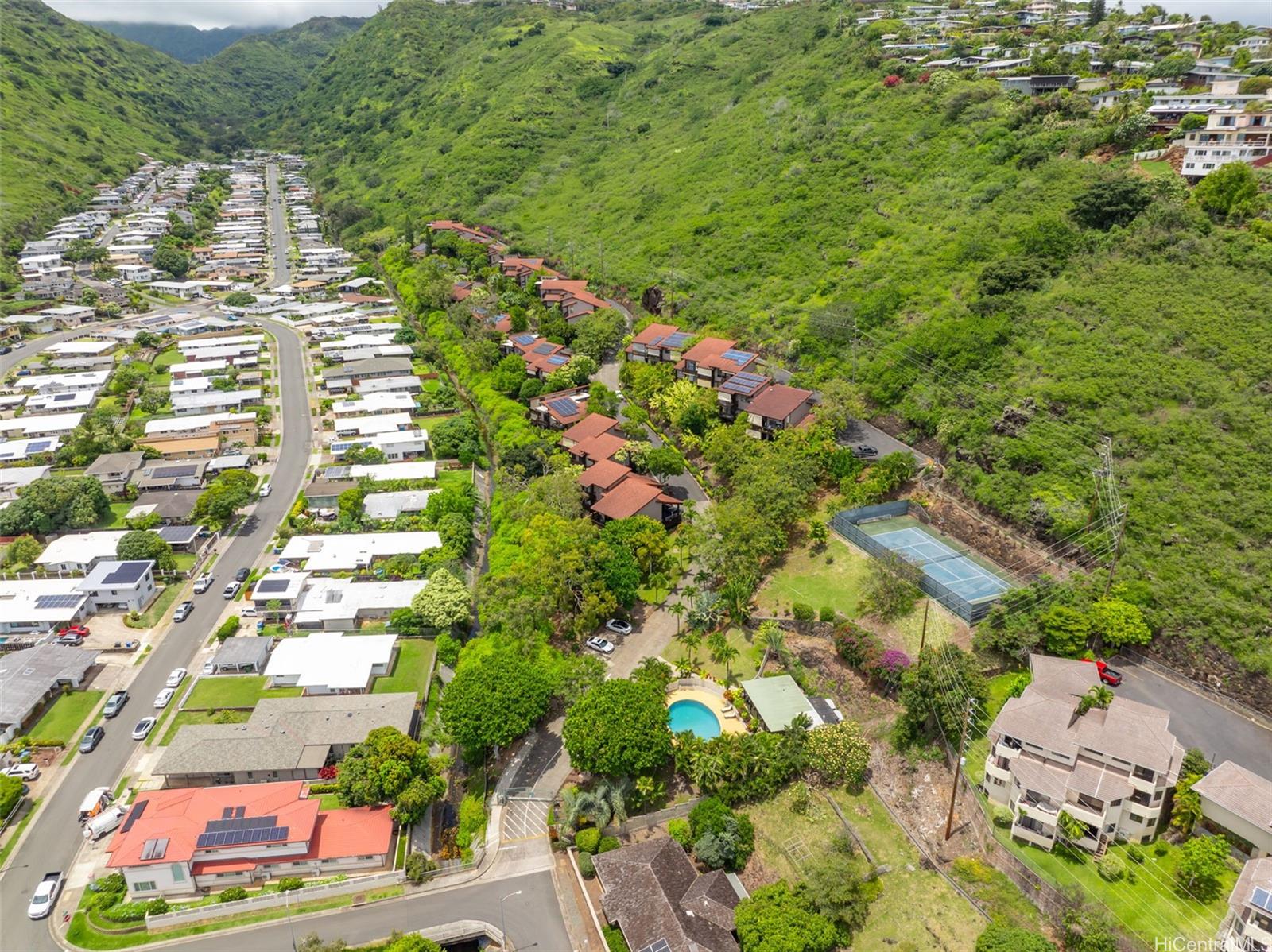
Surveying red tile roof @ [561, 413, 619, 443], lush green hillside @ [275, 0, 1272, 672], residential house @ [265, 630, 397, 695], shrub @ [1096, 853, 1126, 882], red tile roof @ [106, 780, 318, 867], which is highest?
lush green hillside @ [275, 0, 1272, 672]

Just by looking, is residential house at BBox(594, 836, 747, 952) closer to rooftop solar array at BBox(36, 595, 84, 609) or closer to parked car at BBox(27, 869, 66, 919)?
parked car at BBox(27, 869, 66, 919)

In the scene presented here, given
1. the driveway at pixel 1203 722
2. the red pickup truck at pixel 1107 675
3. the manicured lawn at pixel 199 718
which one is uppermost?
the red pickup truck at pixel 1107 675

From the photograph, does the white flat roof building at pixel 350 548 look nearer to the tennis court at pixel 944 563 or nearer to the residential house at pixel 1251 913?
the tennis court at pixel 944 563

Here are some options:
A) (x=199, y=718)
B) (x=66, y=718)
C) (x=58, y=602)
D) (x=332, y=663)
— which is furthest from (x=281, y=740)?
(x=58, y=602)

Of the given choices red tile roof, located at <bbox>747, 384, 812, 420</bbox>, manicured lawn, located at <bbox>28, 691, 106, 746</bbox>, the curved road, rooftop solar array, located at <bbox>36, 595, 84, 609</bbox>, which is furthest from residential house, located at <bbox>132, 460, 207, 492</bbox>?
red tile roof, located at <bbox>747, 384, 812, 420</bbox>

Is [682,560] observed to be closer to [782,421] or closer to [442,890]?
[782,421]

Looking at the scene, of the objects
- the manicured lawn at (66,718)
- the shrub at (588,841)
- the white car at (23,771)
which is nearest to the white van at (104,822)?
the white car at (23,771)

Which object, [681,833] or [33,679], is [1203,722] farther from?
[33,679]
